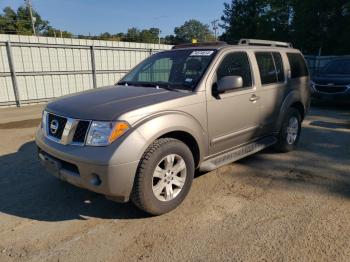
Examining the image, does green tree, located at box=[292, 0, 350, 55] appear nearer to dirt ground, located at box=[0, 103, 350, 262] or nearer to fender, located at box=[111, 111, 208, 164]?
dirt ground, located at box=[0, 103, 350, 262]

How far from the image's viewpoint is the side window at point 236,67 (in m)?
4.07

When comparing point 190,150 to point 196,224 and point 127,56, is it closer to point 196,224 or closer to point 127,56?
point 196,224

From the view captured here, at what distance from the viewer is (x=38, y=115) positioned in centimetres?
947

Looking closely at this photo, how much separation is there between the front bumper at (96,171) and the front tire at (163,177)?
0.43 feet

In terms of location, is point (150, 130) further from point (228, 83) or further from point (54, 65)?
point (54, 65)

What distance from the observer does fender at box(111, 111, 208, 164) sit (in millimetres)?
2957

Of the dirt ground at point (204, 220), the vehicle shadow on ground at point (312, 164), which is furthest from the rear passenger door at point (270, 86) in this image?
the dirt ground at point (204, 220)

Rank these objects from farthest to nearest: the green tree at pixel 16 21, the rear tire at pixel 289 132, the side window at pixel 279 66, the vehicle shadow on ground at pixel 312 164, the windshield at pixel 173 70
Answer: the green tree at pixel 16 21 → the rear tire at pixel 289 132 → the side window at pixel 279 66 → the vehicle shadow on ground at pixel 312 164 → the windshield at pixel 173 70

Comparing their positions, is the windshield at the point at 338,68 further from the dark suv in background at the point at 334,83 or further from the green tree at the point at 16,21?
the green tree at the point at 16,21

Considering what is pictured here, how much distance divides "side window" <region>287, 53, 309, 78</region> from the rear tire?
66 centimetres

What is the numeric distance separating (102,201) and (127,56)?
11.2 m

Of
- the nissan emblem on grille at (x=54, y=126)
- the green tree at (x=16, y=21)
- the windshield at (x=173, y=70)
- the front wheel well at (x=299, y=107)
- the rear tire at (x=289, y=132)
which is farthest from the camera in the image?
the green tree at (x=16, y=21)

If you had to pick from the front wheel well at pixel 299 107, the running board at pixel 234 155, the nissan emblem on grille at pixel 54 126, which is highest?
the nissan emblem on grille at pixel 54 126

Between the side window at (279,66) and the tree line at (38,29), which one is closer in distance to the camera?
the side window at (279,66)
